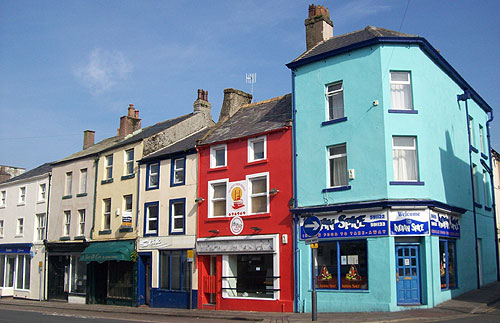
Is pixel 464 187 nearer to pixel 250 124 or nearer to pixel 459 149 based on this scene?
pixel 459 149

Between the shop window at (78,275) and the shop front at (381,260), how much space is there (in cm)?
1611

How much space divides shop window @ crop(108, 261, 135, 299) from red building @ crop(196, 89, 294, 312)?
5.83 m

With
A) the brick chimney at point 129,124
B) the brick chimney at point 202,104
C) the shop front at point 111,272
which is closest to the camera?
the shop front at point 111,272

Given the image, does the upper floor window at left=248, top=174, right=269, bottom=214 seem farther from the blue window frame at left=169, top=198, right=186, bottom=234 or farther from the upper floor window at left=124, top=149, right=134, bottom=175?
the upper floor window at left=124, top=149, right=134, bottom=175

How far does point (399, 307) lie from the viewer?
17984 mm

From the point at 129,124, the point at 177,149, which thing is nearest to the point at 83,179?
the point at 129,124

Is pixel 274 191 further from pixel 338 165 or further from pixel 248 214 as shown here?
pixel 338 165

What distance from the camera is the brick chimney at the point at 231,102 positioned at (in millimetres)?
28047

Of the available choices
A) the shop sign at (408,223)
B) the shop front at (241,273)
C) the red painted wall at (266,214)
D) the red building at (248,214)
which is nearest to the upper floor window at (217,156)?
the red building at (248,214)

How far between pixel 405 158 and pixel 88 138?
88.3ft

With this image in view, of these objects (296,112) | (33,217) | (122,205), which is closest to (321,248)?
(296,112)

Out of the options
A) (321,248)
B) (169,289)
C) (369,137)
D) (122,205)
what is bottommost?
(169,289)

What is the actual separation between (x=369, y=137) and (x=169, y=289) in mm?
13219

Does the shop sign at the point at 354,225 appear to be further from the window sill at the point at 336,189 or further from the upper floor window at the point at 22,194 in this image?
the upper floor window at the point at 22,194
